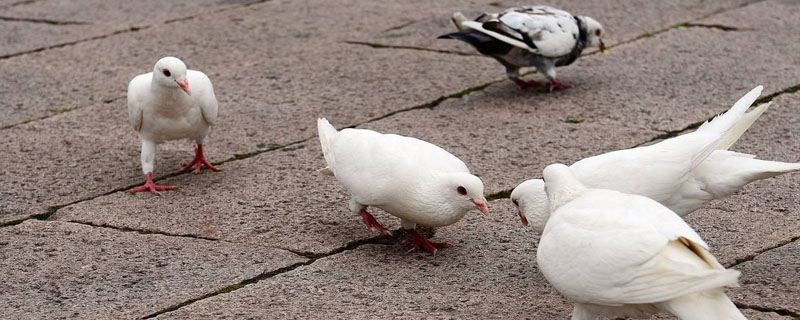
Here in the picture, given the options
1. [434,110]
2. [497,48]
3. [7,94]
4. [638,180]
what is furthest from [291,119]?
[638,180]

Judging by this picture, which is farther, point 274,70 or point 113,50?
point 113,50

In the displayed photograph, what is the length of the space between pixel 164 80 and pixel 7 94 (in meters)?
2.17

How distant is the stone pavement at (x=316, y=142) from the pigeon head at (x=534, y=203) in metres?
0.22

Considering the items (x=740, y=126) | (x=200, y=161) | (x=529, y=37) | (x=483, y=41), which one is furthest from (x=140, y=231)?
(x=529, y=37)

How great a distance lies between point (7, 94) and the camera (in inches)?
278

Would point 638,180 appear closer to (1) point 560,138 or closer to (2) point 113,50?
(1) point 560,138

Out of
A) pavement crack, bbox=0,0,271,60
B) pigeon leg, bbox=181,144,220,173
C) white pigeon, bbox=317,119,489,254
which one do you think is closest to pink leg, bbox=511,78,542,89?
pigeon leg, bbox=181,144,220,173

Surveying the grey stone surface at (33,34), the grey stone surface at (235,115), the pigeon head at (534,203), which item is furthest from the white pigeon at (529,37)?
the grey stone surface at (33,34)

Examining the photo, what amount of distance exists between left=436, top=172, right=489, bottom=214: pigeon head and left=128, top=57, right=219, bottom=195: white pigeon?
1.55 m

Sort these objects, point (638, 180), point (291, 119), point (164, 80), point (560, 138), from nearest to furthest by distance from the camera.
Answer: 1. point (638, 180)
2. point (164, 80)
3. point (560, 138)
4. point (291, 119)

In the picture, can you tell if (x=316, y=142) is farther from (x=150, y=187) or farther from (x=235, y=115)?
(x=150, y=187)

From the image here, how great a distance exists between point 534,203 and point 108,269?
1.60m

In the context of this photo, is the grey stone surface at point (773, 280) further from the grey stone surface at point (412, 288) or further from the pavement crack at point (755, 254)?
the grey stone surface at point (412, 288)

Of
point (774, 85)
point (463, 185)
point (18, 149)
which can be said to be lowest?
point (774, 85)
